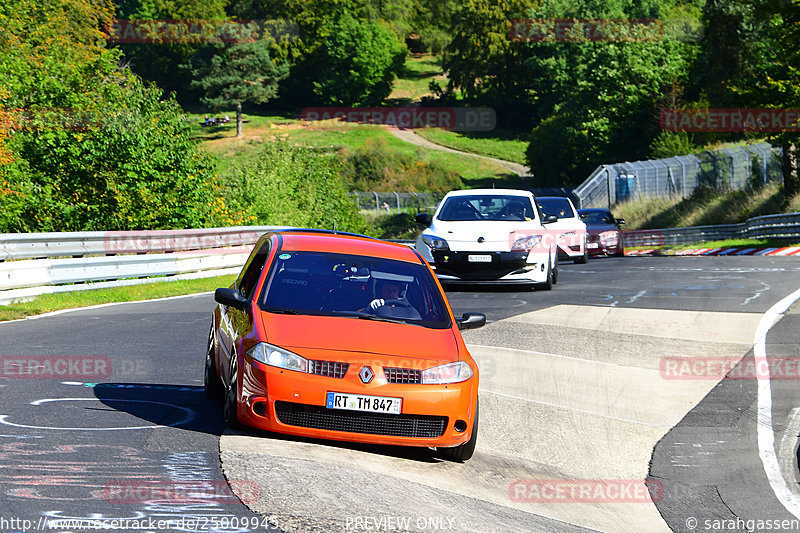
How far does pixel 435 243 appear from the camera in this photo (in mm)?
17516

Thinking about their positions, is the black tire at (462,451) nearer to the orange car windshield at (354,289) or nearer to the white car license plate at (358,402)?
the white car license plate at (358,402)

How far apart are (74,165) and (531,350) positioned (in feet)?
57.4

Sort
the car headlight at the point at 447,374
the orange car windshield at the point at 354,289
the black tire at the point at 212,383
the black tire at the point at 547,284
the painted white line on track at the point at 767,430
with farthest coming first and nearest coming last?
the black tire at the point at 547,284
the black tire at the point at 212,383
the orange car windshield at the point at 354,289
the painted white line on track at the point at 767,430
the car headlight at the point at 447,374

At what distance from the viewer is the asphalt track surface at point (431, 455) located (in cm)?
557

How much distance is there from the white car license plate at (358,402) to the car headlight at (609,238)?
2443 centimetres

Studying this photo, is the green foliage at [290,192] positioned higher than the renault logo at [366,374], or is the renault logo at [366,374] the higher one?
the renault logo at [366,374]

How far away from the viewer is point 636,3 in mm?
104000

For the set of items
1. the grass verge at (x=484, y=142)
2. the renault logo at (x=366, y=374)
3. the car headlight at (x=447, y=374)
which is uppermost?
the renault logo at (x=366, y=374)

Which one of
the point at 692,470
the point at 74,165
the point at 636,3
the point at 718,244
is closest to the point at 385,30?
the point at 636,3

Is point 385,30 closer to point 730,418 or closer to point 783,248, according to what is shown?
point 783,248

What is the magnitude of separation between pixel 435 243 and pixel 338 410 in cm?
1076

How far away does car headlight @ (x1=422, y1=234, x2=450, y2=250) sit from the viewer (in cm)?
1738

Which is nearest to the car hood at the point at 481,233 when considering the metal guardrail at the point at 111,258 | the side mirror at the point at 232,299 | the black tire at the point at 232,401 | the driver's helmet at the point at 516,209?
the driver's helmet at the point at 516,209

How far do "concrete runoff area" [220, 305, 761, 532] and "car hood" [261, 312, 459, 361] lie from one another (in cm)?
68
